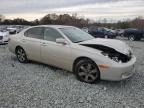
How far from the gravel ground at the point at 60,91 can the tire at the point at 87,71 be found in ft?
0.48

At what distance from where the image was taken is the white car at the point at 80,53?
4.89m

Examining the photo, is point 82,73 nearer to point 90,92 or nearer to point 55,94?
point 90,92

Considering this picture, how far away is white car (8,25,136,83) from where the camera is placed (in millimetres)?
4891

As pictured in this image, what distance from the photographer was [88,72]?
5.19 meters

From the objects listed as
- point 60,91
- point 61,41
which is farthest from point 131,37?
point 60,91

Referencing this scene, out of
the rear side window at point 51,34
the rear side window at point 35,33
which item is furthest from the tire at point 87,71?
the rear side window at point 35,33

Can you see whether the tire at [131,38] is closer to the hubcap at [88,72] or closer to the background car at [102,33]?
the background car at [102,33]

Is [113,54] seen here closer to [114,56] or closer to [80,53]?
[114,56]

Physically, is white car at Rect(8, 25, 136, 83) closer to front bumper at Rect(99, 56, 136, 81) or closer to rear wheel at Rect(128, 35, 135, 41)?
front bumper at Rect(99, 56, 136, 81)

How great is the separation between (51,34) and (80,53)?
4.40ft

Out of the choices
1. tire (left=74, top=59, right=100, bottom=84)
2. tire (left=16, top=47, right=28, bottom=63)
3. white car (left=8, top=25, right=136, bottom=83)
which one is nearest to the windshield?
white car (left=8, top=25, right=136, bottom=83)

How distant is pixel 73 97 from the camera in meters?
4.37

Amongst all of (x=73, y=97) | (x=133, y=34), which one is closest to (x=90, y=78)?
(x=73, y=97)

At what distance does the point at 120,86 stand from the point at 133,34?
15875 millimetres
